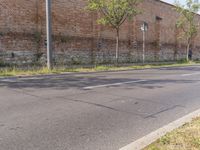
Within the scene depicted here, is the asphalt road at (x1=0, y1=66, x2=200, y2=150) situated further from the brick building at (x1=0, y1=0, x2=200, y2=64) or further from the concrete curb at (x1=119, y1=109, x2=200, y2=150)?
the brick building at (x1=0, y1=0, x2=200, y2=64)

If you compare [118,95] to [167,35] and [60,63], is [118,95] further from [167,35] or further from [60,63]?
[167,35]

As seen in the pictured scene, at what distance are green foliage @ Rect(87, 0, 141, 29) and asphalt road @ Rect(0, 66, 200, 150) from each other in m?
13.0

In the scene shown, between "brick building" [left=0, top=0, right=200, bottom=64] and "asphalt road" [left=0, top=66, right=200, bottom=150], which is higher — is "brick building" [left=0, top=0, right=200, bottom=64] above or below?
above

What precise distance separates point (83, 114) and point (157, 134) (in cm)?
206

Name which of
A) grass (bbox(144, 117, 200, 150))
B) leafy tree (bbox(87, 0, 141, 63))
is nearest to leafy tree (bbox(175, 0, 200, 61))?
leafy tree (bbox(87, 0, 141, 63))

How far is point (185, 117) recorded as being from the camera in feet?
22.8

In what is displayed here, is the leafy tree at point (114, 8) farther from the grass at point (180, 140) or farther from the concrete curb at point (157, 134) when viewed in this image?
the grass at point (180, 140)

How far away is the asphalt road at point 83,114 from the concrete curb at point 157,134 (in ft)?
0.66

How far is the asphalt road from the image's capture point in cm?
527

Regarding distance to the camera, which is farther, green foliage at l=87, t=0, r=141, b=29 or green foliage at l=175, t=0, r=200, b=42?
green foliage at l=175, t=0, r=200, b=42

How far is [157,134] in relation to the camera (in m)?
5.62

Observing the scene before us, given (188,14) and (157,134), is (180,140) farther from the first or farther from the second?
(188,14)

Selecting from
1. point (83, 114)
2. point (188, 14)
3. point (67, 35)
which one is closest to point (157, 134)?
point (83, 114)

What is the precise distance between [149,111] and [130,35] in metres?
24.5
